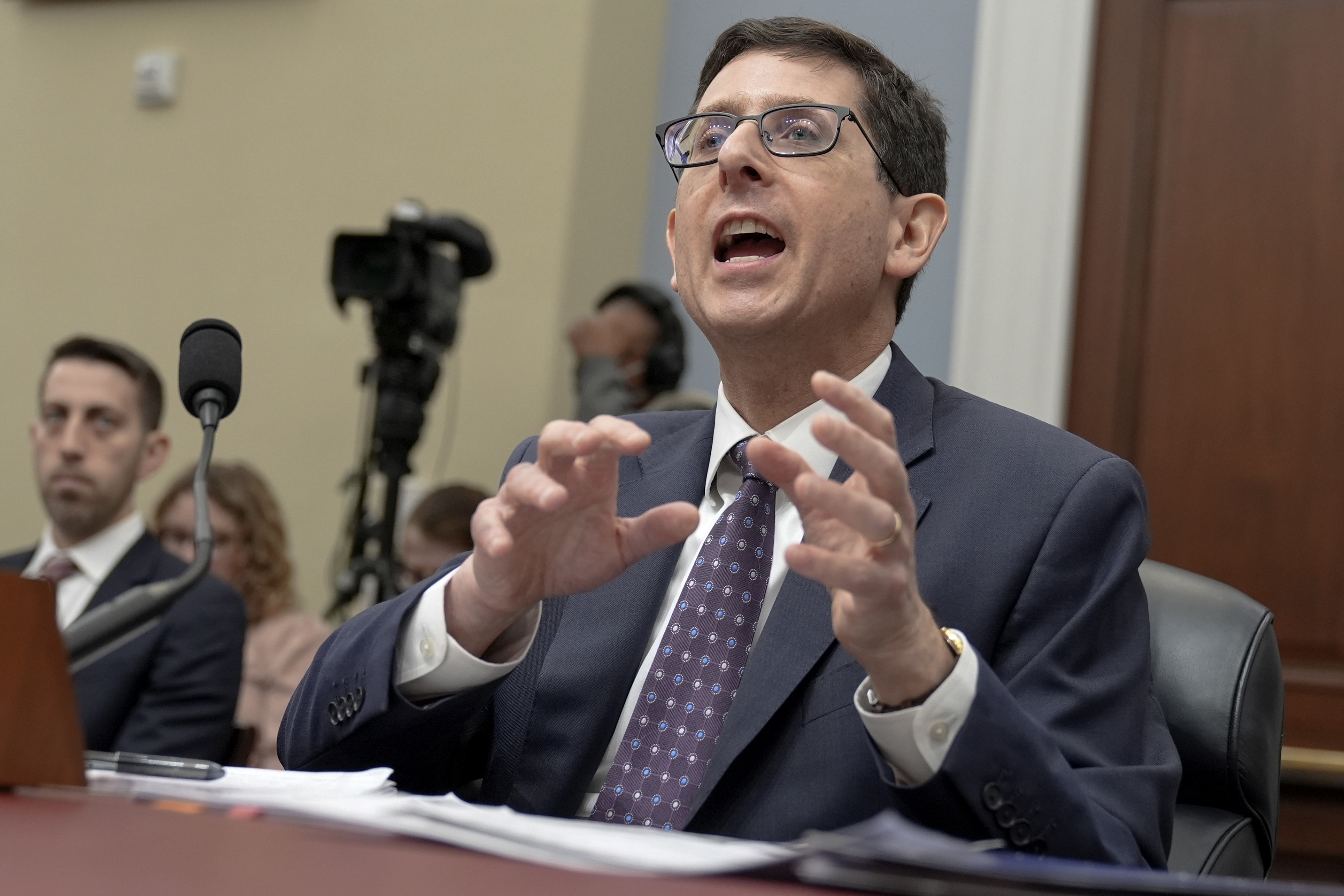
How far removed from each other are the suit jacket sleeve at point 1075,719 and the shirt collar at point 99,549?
82.8 inches

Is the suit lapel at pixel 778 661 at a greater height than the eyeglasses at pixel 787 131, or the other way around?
the eyeglasses at pixel 787 131

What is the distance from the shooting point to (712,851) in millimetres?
673

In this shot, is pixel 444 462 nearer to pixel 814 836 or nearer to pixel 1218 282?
pixel 1218 282

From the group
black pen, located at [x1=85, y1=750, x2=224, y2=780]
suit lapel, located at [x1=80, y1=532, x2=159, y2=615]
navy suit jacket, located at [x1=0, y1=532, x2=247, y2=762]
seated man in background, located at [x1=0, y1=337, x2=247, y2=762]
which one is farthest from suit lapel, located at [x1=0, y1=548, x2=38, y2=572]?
black pen, located at [x1=85, y1=750, x2=224, y2=780]

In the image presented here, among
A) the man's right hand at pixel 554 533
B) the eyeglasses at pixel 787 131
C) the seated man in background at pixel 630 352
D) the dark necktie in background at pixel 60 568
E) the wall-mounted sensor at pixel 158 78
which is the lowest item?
the dark necktie in background at pixel 60 568

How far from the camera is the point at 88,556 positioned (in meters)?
2.80

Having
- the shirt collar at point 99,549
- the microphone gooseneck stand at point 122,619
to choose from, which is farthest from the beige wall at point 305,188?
the microphone gooseneck stand at point 122,619

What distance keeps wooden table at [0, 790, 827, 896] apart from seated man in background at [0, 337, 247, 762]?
184cm

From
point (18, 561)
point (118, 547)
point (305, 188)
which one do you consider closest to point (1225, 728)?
point (118, 547)

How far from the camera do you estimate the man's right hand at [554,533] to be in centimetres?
96

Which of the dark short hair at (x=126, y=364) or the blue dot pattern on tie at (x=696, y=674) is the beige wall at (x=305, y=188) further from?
the blue dot pattern on tie at (x=696, y=674)

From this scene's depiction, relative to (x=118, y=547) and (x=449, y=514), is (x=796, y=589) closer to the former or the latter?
(x=449, y=514)

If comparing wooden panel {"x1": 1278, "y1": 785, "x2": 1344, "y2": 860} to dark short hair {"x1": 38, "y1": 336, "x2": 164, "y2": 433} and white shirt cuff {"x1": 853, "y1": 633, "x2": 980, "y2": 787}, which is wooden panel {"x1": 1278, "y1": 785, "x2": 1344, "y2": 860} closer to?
white shirt cuff {"x1": 853, "y1": 633, "x2": 980, "y2": 787}

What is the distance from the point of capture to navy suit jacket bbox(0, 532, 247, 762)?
2.38 meters
